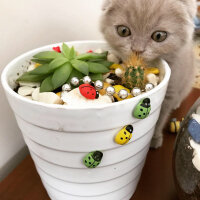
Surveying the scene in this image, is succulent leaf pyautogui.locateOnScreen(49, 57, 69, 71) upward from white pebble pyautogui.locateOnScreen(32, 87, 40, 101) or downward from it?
upward

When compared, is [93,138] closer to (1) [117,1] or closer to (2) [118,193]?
(2) [118,193]

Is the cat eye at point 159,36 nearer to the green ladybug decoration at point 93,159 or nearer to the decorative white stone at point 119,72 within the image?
the decorative white stone at point 119,72

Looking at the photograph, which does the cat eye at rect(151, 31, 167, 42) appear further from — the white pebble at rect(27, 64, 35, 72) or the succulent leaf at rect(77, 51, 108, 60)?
the white pebble at rect(27, 64, 35, 72)

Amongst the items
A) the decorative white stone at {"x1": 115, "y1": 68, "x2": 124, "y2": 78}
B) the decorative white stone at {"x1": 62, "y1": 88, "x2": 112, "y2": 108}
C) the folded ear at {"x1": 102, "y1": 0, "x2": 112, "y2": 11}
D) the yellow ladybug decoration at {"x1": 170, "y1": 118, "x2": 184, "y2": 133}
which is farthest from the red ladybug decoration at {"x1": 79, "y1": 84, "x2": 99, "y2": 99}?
the yellow ladybug decoration at {"x1": 170, "y1": 118, "x2": 184, "y2": 133}

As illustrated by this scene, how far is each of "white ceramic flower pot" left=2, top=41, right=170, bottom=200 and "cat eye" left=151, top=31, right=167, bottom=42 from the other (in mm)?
49

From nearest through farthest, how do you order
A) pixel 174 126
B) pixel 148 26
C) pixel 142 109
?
pixel 142 109 < pixel 148 26 < pixel 174 126

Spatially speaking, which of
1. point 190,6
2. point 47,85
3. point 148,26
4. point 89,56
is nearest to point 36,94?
point 47,85

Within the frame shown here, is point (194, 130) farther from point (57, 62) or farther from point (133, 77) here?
point (57, 62)

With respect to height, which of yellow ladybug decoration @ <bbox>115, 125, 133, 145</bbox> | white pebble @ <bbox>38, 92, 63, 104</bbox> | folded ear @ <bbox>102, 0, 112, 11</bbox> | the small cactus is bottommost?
yellow ladybug decoration @ <bbox>115, 125, 133, 145</bbox>

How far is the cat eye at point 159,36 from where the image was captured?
1.41 ft

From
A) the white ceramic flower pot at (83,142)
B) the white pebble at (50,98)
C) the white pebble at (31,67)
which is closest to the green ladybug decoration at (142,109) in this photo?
the white ceramic flower pot at (83,142)

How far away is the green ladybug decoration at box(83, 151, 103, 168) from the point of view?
0.33 m

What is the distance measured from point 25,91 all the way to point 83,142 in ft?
0.47

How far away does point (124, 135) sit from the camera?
328 mm
